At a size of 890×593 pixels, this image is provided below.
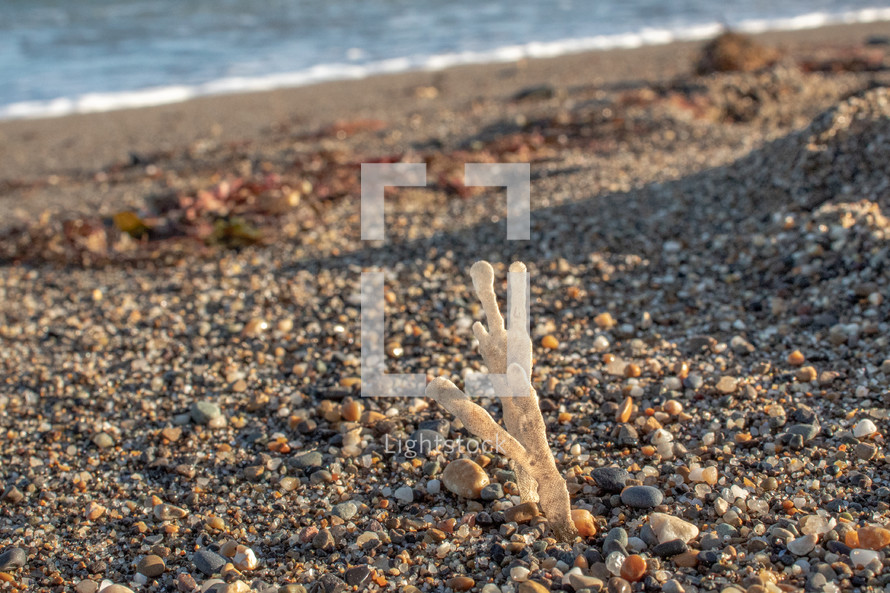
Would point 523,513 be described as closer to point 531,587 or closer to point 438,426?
point 531,587

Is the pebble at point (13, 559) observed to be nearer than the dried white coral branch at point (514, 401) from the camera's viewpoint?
No

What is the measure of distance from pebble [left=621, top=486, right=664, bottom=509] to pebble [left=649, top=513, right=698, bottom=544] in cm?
13

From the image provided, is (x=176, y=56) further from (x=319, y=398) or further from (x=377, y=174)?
(x=319, y=398)

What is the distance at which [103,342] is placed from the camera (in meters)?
4.04

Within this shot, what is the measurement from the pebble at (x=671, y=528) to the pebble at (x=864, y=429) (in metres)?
0.90

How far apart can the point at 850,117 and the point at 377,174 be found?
370cm

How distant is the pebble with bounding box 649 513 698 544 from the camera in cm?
233

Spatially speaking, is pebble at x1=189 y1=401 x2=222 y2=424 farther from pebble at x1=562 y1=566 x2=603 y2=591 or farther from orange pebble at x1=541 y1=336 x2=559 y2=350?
pebble at x1=562 y1=566 x2=603 y2=591

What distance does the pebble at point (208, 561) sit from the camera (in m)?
2.41

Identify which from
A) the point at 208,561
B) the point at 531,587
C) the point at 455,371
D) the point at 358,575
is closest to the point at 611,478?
the point at 531,587

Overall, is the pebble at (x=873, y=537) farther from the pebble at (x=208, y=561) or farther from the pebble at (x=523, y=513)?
the pebble at (x=208, y=561)

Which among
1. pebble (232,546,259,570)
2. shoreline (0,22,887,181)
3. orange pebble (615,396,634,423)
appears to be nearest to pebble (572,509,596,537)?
orange pebble (615,396,634,423)

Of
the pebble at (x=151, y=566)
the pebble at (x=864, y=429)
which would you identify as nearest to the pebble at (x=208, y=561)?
the pebble at (x=151, y=566)

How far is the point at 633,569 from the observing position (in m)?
2.21
